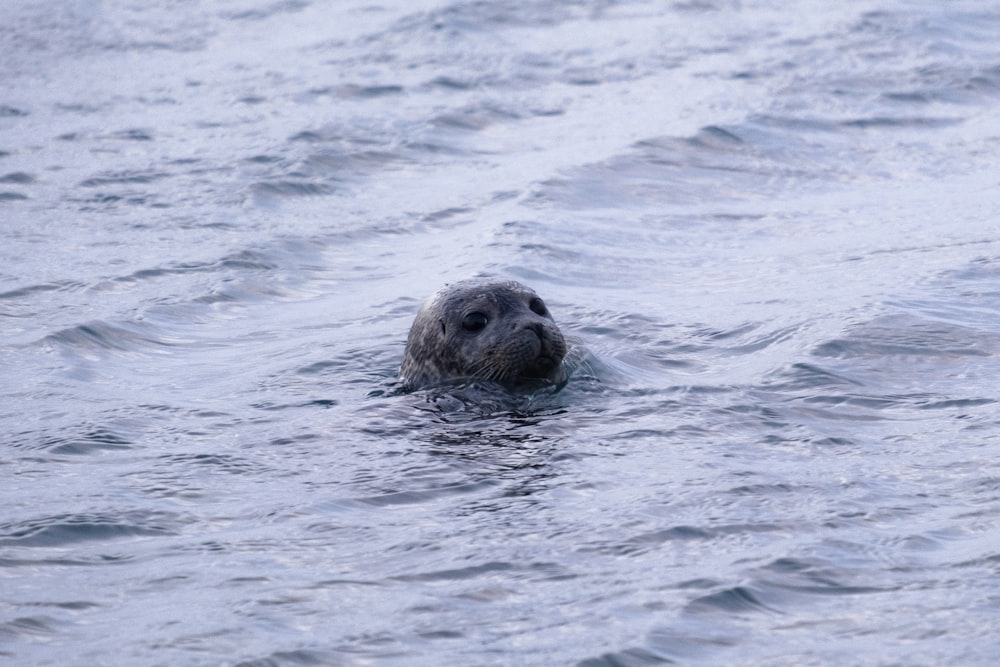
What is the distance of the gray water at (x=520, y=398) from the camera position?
6133mm

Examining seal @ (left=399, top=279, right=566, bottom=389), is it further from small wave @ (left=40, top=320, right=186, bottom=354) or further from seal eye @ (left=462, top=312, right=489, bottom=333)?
small wave @ (left=40, top=320, right=186, bottom=354)

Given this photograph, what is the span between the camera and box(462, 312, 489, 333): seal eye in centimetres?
969

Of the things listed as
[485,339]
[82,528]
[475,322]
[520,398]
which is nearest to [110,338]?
[475,322]

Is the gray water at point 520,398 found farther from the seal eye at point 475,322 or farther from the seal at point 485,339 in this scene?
the seal eye at point 475,322

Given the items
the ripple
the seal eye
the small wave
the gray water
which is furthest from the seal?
the ripple

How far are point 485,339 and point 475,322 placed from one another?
0.17 m

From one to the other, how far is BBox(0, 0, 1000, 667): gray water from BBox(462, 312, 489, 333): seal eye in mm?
652

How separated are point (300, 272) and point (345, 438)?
5.00 m

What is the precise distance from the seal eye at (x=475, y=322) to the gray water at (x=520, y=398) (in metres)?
0.65

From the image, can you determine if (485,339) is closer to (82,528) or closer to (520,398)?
(520,398)

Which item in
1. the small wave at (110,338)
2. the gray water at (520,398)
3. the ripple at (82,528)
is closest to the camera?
the gray water at (520,398)

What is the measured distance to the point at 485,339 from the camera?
9.57 meters

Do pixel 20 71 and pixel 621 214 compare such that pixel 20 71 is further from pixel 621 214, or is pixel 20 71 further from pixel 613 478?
pixel 613 478

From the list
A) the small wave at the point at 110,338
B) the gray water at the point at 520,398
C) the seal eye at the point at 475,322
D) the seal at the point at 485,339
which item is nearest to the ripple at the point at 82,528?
the gray water at the point at 520,398
